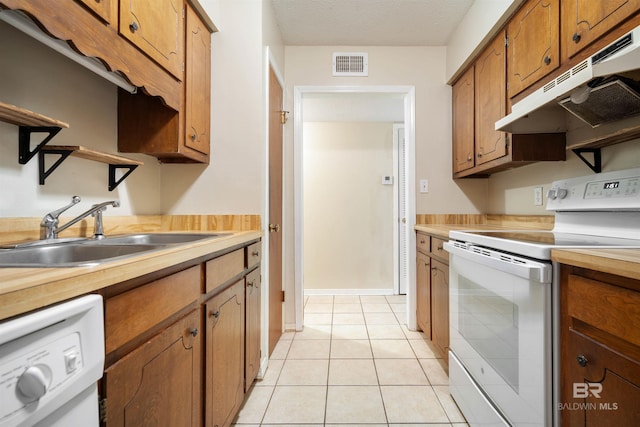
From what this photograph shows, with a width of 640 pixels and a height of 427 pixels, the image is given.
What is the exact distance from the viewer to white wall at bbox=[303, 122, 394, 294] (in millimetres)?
3867

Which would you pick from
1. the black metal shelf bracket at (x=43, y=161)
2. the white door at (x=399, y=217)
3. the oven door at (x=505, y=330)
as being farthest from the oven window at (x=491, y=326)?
the white door at (x=399, y=217)

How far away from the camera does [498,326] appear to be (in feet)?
3.83

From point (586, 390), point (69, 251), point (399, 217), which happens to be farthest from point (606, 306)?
point (399, 217)

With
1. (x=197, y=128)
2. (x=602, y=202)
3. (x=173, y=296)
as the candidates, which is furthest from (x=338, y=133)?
(x=173, y=296)

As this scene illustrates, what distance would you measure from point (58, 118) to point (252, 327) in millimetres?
1271

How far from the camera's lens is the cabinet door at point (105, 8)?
0.96 m

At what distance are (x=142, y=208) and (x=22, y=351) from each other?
1470 mm

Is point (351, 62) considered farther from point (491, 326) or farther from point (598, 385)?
point (598, 385)

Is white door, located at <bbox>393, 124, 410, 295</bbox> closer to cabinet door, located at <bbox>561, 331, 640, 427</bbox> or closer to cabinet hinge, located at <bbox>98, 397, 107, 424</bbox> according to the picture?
cabinet door, located at <bbox>561, 331, 640, 427</bbox>

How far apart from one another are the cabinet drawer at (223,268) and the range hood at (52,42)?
81cm

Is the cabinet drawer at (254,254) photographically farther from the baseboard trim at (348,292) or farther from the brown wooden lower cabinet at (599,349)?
the baseboard trim at (348,292)

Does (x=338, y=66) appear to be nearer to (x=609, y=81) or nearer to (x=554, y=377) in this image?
(x=609, y=81)

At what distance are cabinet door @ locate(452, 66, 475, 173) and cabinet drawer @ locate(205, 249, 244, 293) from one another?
5.91 feet

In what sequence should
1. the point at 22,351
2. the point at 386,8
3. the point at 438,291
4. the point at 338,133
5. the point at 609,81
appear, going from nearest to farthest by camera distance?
1. the point at 22,351
2. the point at 609,81
3. the point at 438,291
4. the point at 386,8
5. the point at 338,133
